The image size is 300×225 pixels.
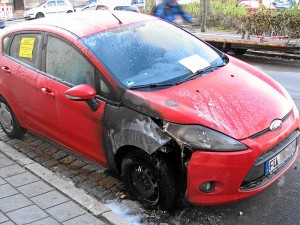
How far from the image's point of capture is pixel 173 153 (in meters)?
3.19

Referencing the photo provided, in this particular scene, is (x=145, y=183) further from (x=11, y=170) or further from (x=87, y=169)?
(x=11, y=170)

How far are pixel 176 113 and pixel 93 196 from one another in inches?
49.0

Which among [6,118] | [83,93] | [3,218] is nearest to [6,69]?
[6,118]

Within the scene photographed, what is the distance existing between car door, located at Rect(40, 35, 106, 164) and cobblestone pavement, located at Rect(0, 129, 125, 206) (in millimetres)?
310

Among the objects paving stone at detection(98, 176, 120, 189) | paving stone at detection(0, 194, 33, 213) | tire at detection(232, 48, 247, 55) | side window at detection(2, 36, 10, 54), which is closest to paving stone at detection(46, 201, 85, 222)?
paving stone at detection(0, 194, 33, 213)

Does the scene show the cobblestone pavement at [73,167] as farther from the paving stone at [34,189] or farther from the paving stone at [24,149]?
the paving stone at [34,189]

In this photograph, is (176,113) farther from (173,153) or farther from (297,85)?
(297,85)

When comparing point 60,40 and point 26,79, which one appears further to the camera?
point 26,79

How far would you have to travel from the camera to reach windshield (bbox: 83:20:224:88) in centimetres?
366

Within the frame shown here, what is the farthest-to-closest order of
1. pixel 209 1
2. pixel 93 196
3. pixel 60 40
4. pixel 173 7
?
1. pixel 209 1
2. pixel 173 7
3. pixel 60 40
4. pixel 93 196

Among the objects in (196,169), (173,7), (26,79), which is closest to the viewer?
(196,169)

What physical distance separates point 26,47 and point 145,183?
223 centimetres

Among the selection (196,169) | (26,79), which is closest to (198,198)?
(196,169)

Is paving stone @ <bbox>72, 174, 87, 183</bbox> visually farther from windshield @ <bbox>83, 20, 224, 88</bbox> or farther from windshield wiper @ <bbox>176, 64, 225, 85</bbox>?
windshield wiper @ <bbox>176, 64, 225, 85</bbox>
